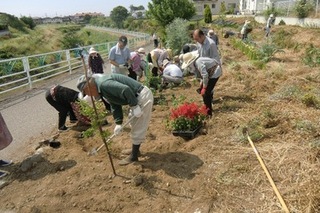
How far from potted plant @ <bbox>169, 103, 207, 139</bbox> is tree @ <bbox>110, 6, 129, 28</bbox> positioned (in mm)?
83706

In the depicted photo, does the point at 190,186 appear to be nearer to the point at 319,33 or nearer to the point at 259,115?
the point at 259,115

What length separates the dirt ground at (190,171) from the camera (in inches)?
126

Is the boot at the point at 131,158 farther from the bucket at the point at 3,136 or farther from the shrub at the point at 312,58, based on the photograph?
the shrub at the point at 312,58

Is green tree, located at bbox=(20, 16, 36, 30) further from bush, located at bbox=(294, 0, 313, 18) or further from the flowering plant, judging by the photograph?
the flowering plant

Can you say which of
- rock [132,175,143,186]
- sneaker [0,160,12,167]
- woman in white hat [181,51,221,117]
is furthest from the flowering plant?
sneaker [0,160,12,167]

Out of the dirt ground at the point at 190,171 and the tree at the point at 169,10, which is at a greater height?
the tree at the point at 169,10

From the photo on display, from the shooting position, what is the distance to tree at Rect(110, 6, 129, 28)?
85.8 metres

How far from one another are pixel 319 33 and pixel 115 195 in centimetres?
1416

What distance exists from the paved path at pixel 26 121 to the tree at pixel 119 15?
80.3 metres

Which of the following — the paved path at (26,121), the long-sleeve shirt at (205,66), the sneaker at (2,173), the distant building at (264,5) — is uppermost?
the distant building at (264,5)

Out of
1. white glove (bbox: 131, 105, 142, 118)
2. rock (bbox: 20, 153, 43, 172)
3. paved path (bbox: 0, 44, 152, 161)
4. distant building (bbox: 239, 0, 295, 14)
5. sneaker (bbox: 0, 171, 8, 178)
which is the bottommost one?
paved path (bbox: 0, 44, 152, 161)

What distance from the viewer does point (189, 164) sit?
3.98 meters

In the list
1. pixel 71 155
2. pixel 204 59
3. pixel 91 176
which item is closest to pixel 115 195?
pixel 91 176

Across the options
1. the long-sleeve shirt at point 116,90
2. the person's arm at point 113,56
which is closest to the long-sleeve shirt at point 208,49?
the person's arm at point 113,56
